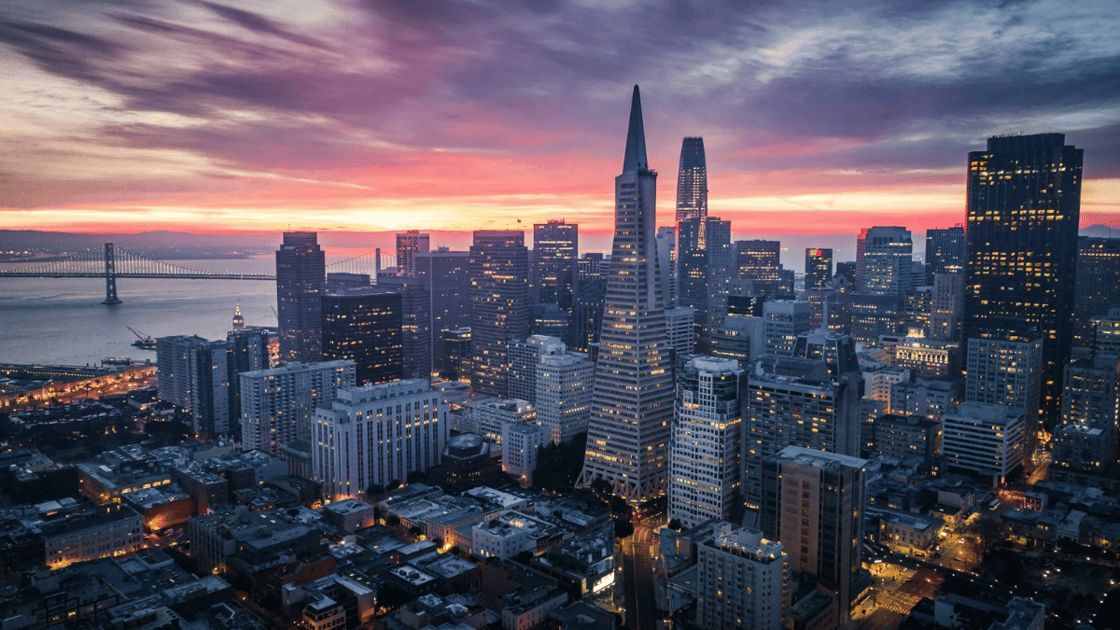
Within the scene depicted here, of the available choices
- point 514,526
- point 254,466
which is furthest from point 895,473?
point 254,466

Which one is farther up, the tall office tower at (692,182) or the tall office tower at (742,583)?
the tall office tower at (692,182)

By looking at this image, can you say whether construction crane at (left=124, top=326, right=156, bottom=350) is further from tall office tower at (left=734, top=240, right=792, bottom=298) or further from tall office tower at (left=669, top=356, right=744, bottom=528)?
tall office tower at (left=734, top=240, right=792, bottom=298)

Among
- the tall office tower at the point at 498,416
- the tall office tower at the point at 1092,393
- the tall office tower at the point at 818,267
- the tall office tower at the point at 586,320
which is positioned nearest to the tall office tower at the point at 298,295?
the tall office tower at the point at 586,320

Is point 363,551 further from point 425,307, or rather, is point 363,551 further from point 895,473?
point 425,307

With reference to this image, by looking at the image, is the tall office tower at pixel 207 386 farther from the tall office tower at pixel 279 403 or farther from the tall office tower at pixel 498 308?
the tall office tower at pixel 498 308

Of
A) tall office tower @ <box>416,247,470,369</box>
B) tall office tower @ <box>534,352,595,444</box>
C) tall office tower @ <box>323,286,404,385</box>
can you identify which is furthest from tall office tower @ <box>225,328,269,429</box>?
tall office tower @ <box>416,247,470,369</box>

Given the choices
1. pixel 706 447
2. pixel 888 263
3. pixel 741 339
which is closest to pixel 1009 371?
pixel 741 339
